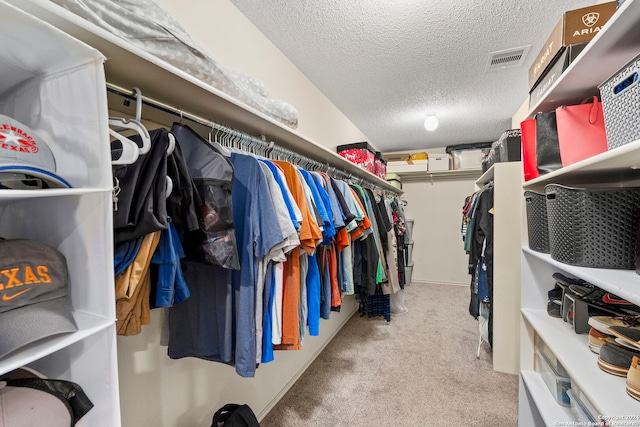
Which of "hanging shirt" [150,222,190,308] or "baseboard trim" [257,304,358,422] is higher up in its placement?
"hanging shirt" [150,222,190,308]

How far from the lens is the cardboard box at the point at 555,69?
1.00 metres

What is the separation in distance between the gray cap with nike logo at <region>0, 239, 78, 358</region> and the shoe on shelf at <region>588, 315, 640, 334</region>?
157cm

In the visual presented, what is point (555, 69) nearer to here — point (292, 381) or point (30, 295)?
point (30, 295)

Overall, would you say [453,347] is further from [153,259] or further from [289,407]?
[153,259]

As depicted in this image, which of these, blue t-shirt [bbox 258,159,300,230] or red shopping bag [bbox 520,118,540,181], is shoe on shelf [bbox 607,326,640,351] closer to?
red shopping bag [bbox 520,118,540,181]

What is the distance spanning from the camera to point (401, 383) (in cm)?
194

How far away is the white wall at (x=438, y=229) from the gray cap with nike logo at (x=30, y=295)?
4734 millimetres

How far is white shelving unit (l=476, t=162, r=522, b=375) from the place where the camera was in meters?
1.86

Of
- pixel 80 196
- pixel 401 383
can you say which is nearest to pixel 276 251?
pixel 80 196

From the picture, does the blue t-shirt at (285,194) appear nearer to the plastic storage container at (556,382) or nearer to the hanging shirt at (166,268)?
the hanging shirt at (166,268)

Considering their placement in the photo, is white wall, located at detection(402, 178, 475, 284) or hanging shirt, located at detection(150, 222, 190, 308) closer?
hanging shirt, located at detection(150, 222, 190, 308)

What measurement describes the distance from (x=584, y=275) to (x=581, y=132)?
53 cm

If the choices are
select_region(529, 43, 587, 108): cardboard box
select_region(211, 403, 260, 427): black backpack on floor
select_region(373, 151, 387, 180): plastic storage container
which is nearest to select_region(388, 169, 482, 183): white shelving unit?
select_region(373, 151, 387, 180): plastic storage container

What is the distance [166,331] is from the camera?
103 cm
